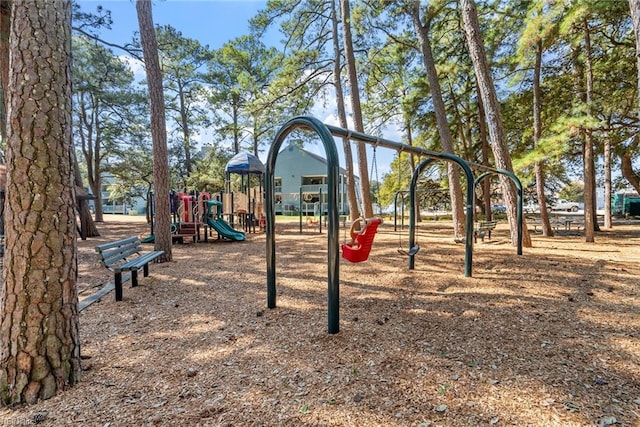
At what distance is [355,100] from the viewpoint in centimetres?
1059

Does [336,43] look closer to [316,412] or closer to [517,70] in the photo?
[517,70]

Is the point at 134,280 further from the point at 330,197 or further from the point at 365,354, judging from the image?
the point at 365,354

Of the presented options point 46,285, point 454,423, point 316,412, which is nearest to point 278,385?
point 316,412

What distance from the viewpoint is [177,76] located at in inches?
785

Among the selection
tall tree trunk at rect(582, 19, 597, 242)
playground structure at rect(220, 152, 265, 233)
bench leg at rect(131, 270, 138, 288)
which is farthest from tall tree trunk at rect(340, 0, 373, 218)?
bench leg at rect(131, 270, 138, 288)

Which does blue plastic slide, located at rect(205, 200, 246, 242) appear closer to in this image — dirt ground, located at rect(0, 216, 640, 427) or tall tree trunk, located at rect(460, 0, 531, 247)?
dirt ground, located at rect(0, 216, 640, 427)

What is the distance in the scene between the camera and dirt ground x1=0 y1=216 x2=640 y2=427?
1892 mm

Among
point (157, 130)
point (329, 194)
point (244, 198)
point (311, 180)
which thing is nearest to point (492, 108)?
point (329, 194)

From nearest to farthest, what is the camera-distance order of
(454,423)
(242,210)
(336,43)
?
(454,423)
(336,43)
(242,210)

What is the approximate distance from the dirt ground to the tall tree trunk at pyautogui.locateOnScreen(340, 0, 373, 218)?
237 inches

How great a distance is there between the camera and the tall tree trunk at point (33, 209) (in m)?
1.95

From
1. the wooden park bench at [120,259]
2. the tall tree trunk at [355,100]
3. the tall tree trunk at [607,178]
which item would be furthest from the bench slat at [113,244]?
the tall tree trunk at [607,178]

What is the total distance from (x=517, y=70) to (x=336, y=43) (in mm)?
5869

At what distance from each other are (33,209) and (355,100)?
384 inches
